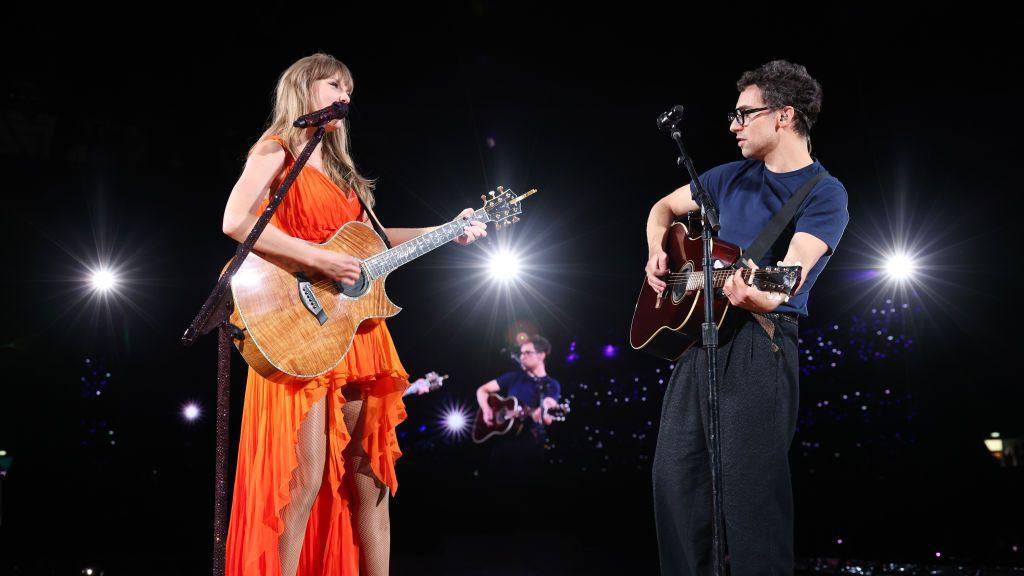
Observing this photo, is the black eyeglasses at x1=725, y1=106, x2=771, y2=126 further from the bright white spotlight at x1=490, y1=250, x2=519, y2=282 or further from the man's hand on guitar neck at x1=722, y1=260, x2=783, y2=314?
the bright white spotlight at x1=490, y1=250, x2=519, y2=282

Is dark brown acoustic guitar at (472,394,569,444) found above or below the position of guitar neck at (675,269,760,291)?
above

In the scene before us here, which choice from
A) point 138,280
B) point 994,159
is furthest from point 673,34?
point 138,280

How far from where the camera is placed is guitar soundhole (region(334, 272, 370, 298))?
2.64m

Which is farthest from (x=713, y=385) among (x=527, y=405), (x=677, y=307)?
(x=527, y=405)

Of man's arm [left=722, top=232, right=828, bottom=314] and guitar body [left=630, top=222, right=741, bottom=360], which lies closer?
man's arm [left=722, top=232, right=828, bottom=314]

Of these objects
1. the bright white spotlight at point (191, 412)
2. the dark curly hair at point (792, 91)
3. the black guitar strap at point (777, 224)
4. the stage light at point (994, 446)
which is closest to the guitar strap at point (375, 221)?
the black guitar strap at point (777, 224)

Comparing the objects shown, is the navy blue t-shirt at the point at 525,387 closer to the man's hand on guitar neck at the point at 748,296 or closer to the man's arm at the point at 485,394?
the man's arm at the point at 485,394

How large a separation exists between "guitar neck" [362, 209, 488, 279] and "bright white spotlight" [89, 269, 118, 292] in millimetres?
6164

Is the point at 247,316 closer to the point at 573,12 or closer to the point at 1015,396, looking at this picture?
the point at 573,12

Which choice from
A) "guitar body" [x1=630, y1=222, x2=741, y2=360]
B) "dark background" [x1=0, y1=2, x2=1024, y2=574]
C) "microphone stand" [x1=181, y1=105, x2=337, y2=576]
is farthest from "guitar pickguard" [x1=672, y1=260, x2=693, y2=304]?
"dark background" [x1=0, y1=2, x2=1024, y2=574]

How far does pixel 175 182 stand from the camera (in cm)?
770

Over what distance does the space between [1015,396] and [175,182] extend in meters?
8.35

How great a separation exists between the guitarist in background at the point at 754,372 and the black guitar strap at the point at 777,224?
27 millimetres

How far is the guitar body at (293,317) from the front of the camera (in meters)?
2.41
